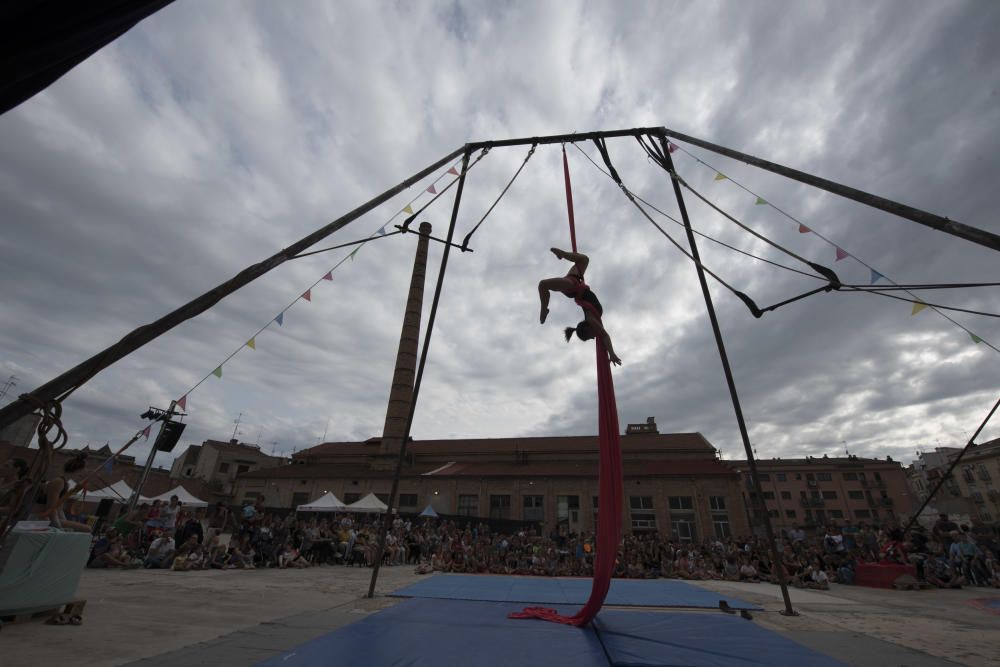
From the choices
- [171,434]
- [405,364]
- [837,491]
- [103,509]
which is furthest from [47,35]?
[837,491]

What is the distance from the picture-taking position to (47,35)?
155 centimetres

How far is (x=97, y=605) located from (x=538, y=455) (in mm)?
33441

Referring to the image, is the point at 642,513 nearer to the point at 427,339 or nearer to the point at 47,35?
the point at 427,339

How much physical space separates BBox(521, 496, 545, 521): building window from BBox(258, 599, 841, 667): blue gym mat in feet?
84.5

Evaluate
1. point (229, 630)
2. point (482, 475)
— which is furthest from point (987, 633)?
point (482, 475)

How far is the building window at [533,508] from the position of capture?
96.6 feet

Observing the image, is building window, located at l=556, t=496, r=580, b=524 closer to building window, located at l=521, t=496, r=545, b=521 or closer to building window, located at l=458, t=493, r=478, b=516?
building window, located at l=521, t=496, r=545, b=521

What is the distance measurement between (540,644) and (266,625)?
2.74 meters

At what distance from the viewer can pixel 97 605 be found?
4.95m

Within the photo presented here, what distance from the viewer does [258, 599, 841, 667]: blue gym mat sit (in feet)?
11.2

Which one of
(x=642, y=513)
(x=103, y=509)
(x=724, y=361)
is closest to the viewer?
(x=724, y=361)

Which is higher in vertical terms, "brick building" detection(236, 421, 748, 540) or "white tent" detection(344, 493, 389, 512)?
"brick building" detection(236, 421, 748, 540)

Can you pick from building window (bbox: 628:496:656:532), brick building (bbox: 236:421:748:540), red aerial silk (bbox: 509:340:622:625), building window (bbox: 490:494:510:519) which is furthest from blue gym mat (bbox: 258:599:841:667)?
building window (bbox: 490:494:510:519)

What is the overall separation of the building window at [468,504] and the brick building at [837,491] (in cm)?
3350
